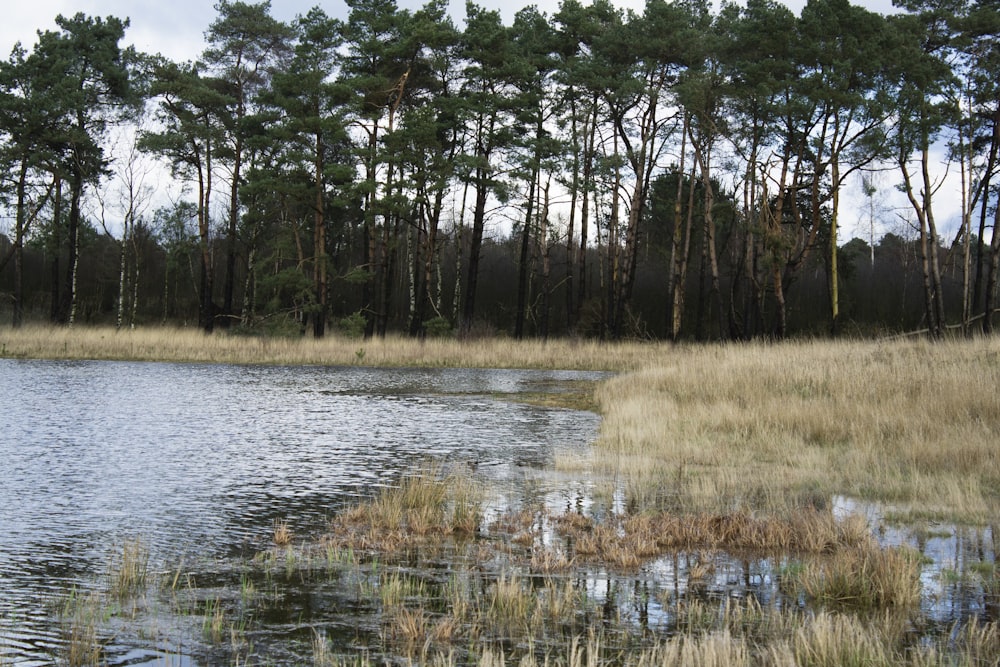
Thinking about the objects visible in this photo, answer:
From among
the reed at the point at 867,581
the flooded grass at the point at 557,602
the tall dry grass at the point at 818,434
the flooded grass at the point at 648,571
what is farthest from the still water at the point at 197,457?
the reed at the point at 867,581

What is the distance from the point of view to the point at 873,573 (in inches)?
202

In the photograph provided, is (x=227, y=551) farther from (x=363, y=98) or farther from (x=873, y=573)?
(x=363, y=98)

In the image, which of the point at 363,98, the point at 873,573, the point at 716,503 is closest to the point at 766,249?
the point at 363,98

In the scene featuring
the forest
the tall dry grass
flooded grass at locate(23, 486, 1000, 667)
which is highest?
the forest

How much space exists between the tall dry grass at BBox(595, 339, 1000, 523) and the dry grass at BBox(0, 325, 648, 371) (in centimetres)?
1222

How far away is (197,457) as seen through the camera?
9961mm

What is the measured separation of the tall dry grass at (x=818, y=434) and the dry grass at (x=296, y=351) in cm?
1222

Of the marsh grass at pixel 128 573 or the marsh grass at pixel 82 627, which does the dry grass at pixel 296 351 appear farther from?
the marsh grass at pixel 82 627

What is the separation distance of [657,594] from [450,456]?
572 cm

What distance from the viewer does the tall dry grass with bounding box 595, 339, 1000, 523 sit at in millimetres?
8172

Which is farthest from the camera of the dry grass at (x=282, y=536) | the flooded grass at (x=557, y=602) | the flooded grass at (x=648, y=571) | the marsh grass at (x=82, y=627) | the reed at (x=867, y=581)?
the dry grass at (x=282, y=536)

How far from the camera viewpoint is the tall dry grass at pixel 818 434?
8.17m

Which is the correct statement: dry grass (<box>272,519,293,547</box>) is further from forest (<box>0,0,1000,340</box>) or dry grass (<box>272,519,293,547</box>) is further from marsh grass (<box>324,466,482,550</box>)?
forest (<box>0,0,1000,340</box>)

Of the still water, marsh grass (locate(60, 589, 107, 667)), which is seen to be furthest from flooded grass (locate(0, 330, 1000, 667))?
the still water
